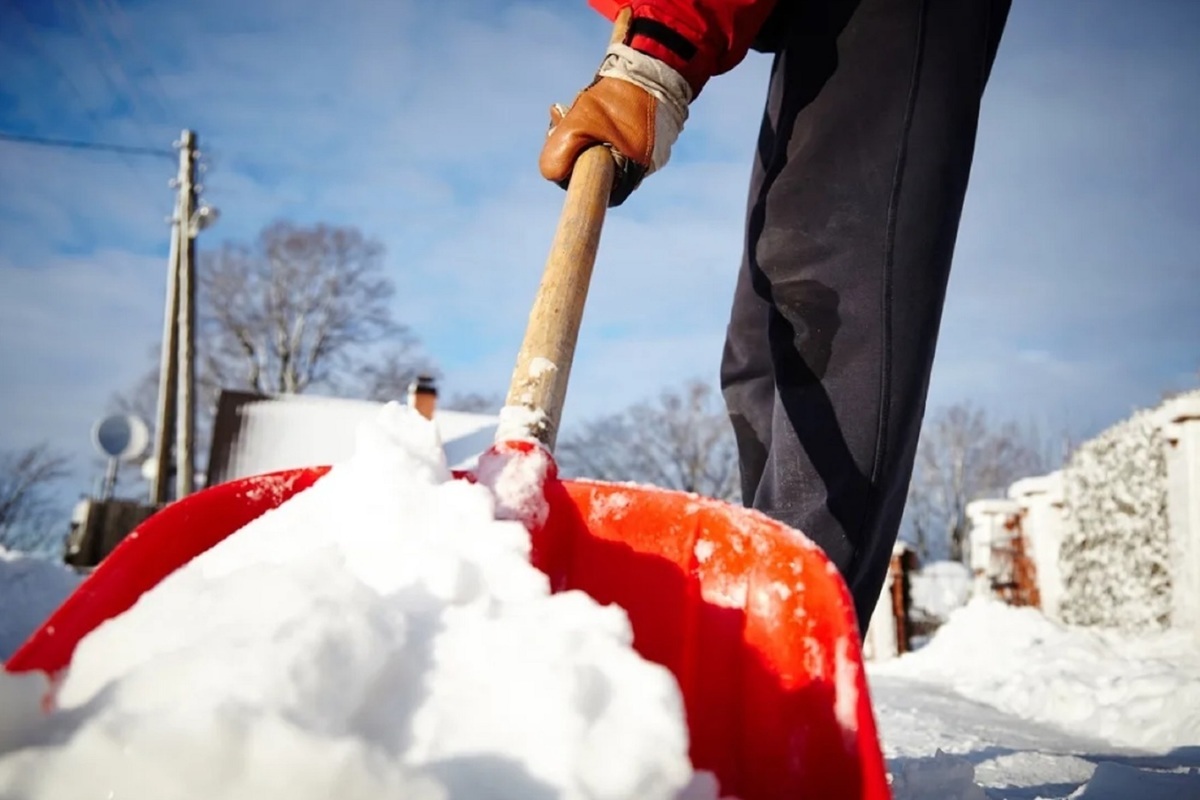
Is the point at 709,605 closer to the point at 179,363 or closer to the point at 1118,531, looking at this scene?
the point at 1118,531

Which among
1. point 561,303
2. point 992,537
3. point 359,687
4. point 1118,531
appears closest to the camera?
point 359,687

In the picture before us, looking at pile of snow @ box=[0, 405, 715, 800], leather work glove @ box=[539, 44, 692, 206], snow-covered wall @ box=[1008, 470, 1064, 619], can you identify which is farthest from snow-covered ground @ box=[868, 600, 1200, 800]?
snow-covered wall @ box=[1008, 470, 1064, 619]

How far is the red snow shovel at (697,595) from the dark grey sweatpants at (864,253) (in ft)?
1.34

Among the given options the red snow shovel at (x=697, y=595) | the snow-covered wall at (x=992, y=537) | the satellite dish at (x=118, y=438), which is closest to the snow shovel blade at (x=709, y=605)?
the red snow shovel at (x=697, y=595)

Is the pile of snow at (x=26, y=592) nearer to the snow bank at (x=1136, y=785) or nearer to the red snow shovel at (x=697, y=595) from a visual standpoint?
the red snow shovel at (x=697, y=595)

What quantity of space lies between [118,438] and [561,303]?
18.5m

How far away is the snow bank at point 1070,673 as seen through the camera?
264 centimetres

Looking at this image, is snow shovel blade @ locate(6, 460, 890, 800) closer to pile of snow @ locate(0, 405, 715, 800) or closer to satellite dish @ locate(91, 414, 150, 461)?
pile of snow @ locate(0, 405, 715, 800)

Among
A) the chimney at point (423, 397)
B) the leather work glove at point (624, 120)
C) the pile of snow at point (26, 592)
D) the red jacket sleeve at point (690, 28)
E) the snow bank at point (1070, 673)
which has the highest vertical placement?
the chimney at point (423, 397)

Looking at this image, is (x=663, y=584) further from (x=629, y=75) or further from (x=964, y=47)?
(x=964, y=47)

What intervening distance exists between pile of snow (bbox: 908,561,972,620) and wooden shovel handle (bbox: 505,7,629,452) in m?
17.1

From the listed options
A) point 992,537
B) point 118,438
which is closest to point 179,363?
point 118,438

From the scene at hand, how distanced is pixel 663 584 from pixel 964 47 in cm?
116

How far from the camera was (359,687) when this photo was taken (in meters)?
0.62
